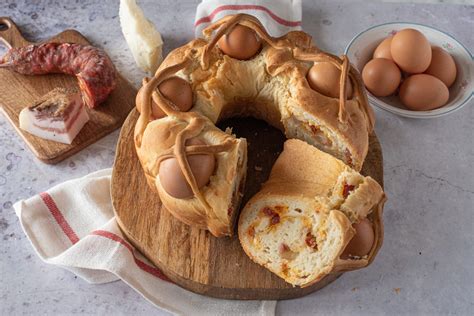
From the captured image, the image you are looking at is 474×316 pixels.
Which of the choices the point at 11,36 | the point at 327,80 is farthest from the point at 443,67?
the point at 11,36

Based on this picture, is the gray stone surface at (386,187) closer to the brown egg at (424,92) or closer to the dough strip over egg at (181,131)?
the brown egg at (424,92)

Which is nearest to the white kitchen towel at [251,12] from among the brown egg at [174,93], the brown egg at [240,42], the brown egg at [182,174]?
the brown egg at [240,42]

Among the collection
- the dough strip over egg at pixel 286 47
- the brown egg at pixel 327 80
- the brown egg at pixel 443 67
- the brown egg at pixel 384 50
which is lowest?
the brown egg at pixel 443 67

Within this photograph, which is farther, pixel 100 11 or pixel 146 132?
pixel 100 11

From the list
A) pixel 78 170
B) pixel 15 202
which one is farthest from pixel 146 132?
pixel 15 202

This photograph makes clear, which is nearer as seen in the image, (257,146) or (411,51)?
(257,146)

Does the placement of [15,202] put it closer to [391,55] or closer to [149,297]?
[149,297]

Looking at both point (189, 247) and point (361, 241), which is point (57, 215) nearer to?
point (189, 247)
